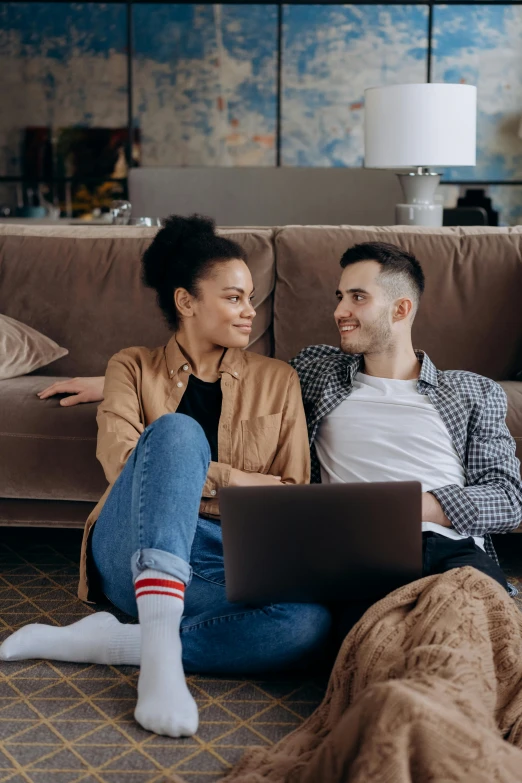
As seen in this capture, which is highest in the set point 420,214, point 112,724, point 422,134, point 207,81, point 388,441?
point 207,81

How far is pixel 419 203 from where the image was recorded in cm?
364

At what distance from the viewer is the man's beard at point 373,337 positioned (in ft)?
6.58

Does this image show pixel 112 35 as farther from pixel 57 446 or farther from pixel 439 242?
pixel 57 446

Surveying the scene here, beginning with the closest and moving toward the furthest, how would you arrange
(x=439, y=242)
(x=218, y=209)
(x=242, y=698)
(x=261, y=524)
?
(x=261, y=524) → (x=242, y=698) → (x=439, y=242) → (x=218, y=209)

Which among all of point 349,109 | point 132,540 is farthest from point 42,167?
point 132,540

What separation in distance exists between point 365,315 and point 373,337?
52mm

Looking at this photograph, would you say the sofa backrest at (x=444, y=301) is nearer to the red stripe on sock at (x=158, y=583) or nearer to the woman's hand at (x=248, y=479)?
the woman's hand at (x=248, y=479)

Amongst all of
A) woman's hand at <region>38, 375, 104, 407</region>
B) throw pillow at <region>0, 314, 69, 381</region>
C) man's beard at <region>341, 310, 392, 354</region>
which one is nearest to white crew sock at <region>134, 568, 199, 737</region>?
man's beard at <region>341, 310, 392, 354</region>

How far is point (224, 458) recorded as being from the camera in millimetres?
1875

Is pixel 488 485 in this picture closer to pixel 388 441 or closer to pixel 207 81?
pixel 388 441

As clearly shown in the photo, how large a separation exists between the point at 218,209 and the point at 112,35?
264cm

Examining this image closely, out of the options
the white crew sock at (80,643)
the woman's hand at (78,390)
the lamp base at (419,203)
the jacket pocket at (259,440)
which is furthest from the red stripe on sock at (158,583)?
the lamp base at (419,203)

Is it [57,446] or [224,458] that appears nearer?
[224,458]

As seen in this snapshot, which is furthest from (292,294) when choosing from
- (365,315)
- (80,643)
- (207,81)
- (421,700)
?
(207,81)
